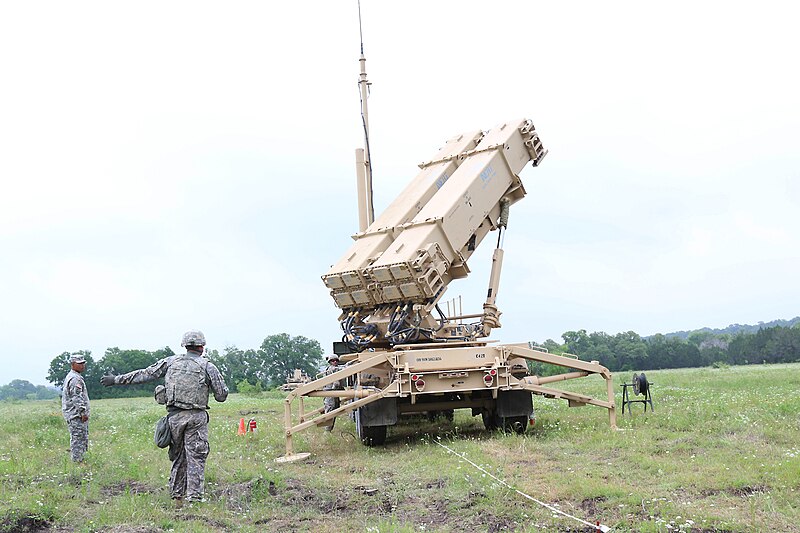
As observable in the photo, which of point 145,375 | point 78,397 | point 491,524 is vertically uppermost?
point 145,375

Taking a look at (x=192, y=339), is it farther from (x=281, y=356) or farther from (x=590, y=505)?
(x=281, y=356)

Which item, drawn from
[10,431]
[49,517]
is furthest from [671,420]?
[10,431]

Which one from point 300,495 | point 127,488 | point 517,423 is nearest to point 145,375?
point 127,488

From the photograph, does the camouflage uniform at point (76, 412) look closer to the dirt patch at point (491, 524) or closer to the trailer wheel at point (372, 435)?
the trailer wheel at point (372, 435)

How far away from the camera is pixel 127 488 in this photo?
345 inches

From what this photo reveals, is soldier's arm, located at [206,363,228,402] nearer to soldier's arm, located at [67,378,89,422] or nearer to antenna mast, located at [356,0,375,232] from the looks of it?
soldier's arm, located at [67,378,89,422]

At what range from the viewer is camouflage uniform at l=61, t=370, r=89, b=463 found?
11.1 metres

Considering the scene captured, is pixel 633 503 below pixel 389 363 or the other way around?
below

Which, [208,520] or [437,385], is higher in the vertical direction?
[437,385]

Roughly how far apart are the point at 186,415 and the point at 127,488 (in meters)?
1.20

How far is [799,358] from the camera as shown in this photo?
156 ft

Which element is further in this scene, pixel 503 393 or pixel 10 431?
pixel 10 431

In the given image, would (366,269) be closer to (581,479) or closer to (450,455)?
(450,455)

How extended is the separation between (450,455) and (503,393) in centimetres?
198
